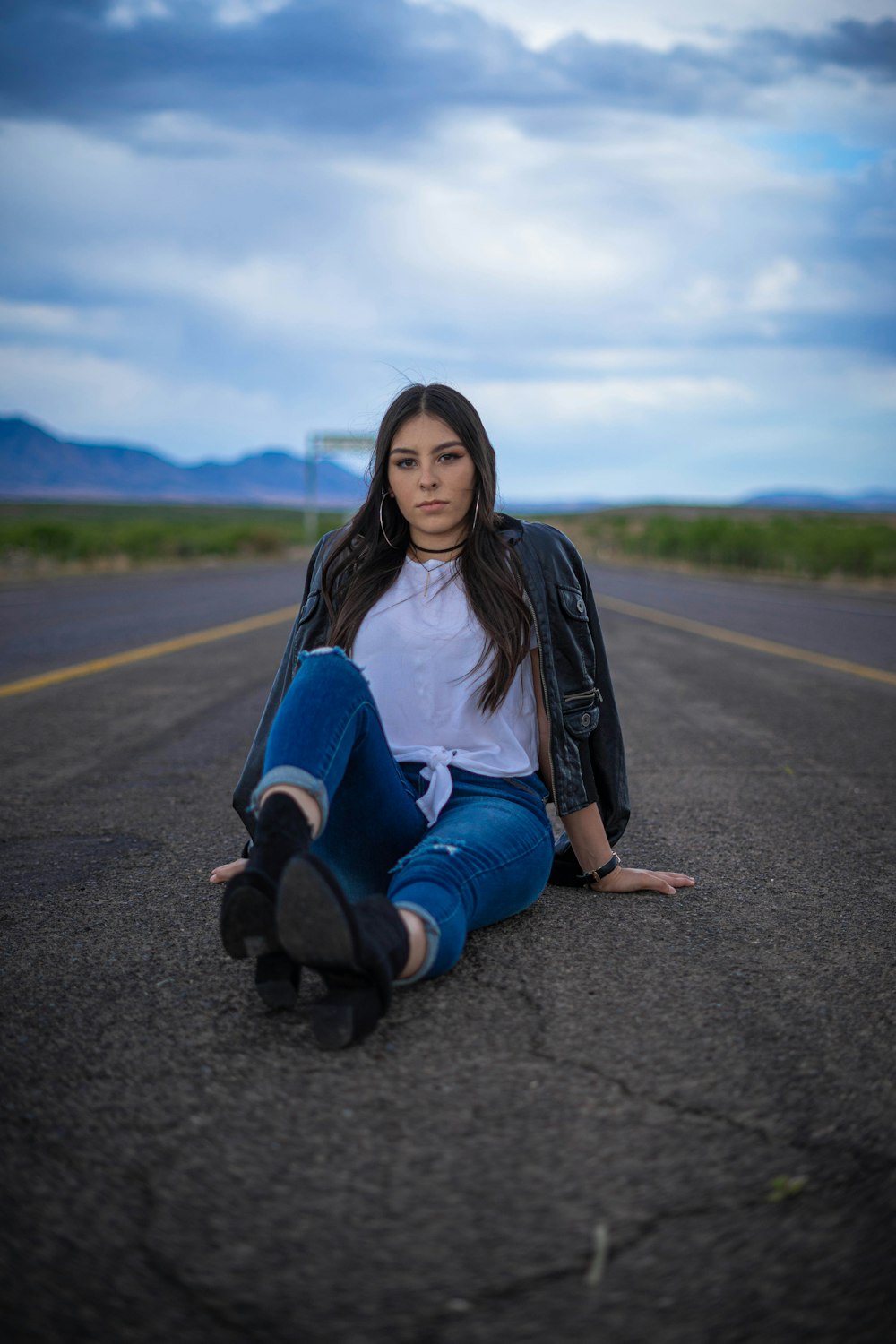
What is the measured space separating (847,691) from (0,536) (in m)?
28.9

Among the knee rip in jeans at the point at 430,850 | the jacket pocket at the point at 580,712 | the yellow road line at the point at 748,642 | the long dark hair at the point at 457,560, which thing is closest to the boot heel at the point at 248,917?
the knee rip in jeans at the point at 430,850

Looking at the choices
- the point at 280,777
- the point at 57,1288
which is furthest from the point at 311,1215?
the point at 280,777

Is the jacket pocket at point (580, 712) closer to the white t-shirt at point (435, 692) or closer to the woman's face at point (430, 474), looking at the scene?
the white t-shirt at point (435, 692)

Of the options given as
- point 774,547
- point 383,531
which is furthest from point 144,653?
point 774,547

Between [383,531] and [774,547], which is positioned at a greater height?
[774,547]

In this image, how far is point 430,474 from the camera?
275cm

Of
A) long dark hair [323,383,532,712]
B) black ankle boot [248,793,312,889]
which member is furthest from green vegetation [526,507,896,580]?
black ankle boot [248,793,312,889]

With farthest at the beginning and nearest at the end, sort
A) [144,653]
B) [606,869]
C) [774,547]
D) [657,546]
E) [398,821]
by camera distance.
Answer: [657,546] < [774,547] < [144,653] < [606,869] < [398,821]

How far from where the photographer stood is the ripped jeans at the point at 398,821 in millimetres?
2094

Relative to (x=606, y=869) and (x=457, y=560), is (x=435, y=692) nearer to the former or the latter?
(x=457, y=560)

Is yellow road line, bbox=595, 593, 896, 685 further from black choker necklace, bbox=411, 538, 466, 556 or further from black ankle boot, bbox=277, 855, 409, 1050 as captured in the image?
black ankle boot, bbox=277, 855, 409, 1050

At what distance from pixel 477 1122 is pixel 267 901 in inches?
21.1

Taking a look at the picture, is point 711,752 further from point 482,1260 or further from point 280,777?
point 482,1260

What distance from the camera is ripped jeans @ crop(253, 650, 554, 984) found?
209 cm
